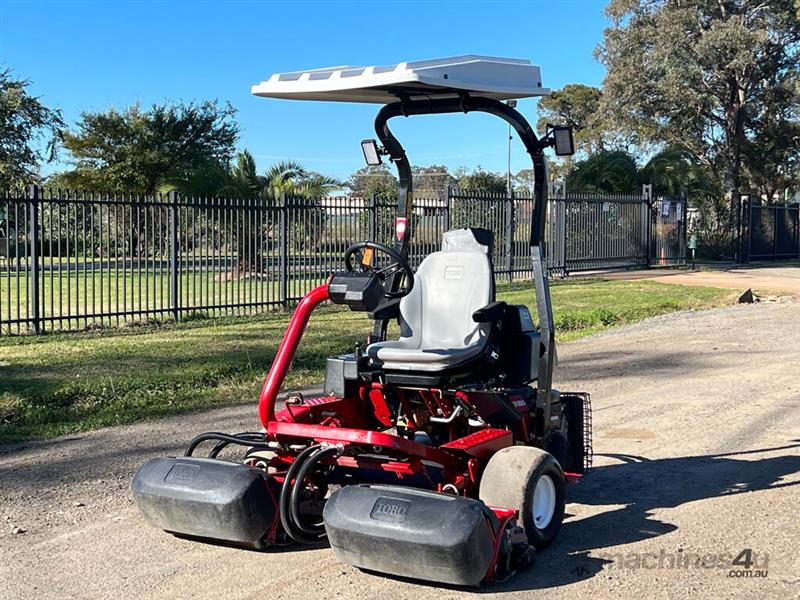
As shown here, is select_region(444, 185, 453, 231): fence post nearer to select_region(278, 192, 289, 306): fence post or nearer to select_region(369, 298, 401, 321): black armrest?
select_region(278, 192, 289, 306): fence post

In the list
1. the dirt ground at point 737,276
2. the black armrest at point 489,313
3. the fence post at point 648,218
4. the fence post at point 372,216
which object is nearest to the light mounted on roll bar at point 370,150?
the black armrest at point 489,313

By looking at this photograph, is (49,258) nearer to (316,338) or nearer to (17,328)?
(17,328)

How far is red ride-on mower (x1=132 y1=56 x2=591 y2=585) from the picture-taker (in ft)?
13.3

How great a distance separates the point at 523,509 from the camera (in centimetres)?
443

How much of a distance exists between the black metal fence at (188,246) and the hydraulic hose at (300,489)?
956cm

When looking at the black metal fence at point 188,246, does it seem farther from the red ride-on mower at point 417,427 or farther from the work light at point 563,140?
the work light at point 563,140

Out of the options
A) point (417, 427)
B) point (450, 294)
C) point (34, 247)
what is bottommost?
point (417, 427)

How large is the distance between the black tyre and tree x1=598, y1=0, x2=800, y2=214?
3070 centimetres

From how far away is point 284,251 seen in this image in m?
16.5

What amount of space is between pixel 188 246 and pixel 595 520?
37.3ft

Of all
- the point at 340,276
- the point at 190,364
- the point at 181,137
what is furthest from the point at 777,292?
the point at 181,137

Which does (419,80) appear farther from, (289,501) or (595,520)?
(595,520)

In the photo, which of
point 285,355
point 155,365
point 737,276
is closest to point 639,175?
point 737,276

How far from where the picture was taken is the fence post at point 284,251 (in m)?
16.4
